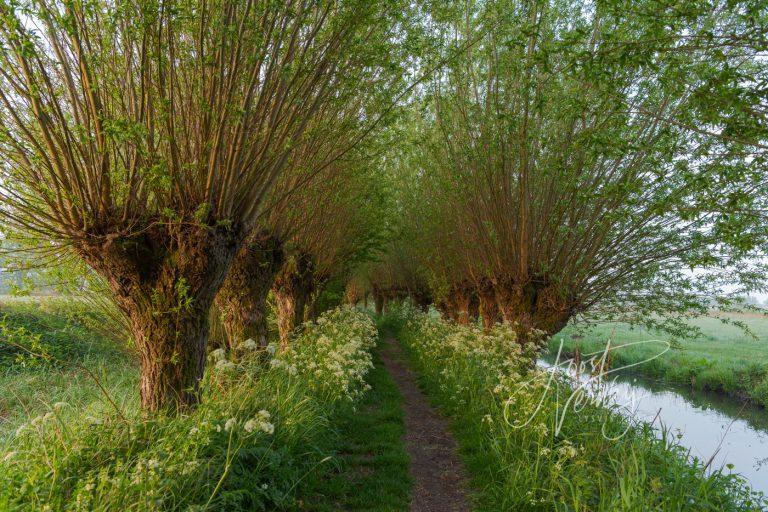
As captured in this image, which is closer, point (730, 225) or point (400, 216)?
point (730, 225)

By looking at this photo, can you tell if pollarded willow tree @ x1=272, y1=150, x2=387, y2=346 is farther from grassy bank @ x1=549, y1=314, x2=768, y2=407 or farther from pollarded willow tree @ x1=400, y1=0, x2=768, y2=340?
grassy bank @ x1=549, y1=314, x2=768, y2=407

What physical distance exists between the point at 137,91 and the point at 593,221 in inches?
293

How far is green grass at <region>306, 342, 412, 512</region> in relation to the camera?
184 inches

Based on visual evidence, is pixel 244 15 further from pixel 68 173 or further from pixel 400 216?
pixel 400 216

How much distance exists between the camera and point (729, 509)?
397 cm

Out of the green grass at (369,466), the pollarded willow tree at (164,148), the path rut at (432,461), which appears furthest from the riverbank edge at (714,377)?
the pollarded willow tree at (164,148)

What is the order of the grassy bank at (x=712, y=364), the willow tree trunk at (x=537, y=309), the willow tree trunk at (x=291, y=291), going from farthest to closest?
the grassy bank at (x=712, y=364), the willow tree trunk at (x=291, y=291), the willow tree trunk at (x=537, y=309)

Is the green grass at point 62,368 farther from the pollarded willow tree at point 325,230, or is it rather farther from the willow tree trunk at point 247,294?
the pollarded willow tree at point 325,230

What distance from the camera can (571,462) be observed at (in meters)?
4.61

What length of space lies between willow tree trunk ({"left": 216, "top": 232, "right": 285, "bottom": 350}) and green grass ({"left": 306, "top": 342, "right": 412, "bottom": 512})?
7.32ft

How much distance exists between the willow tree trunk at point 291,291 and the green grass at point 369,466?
12.8 ft

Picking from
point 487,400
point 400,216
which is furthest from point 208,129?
point 400,216

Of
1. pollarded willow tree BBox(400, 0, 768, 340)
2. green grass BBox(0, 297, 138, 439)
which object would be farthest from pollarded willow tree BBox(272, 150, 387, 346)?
green grass BBox(0, 297, 138, 439)

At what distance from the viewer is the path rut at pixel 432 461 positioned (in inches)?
195
